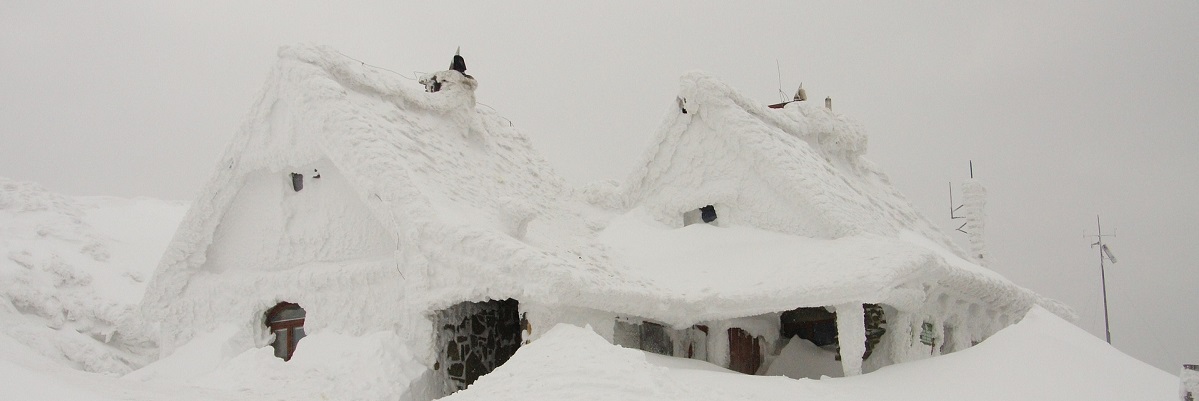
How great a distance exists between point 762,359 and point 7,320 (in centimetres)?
1510

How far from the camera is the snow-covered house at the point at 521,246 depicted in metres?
12.8

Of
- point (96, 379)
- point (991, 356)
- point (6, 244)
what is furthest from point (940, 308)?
point (6, 244)

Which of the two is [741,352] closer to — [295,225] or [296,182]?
[295,225]

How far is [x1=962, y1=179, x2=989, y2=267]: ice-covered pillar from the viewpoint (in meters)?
22.3

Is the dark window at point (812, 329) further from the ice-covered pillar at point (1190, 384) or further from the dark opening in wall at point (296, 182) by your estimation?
the dark opening in wall at point (296, 182)

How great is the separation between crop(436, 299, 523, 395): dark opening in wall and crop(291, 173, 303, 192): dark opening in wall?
11.4 ft

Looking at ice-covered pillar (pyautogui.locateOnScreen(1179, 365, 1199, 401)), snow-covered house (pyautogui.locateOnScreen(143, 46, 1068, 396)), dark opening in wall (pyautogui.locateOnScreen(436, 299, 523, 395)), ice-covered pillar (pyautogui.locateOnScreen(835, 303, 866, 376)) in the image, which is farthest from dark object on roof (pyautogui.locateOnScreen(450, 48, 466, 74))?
ice-covered pillar (pyautogui.locateOnScreen(1179, 365, 1199, 401))

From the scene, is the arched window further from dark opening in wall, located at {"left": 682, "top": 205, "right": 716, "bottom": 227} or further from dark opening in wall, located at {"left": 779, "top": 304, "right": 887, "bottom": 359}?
dark opening in wall, located at {"left": 779, "top": 304, "right": 887, "bottom": 359}

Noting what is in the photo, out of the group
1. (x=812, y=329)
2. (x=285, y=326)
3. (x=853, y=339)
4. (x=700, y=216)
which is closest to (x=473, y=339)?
(x=285, y=326)

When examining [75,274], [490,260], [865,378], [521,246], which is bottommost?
[865,378]

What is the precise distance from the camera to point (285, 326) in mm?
14633

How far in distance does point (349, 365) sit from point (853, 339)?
7.14 metres

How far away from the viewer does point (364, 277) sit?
524 inches

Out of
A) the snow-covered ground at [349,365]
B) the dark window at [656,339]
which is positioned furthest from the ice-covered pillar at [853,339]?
the dark window at [656,339]
